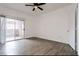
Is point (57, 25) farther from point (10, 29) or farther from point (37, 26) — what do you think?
point (10, 29)

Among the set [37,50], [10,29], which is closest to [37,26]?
[10,29]

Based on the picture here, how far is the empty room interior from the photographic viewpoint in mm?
4848

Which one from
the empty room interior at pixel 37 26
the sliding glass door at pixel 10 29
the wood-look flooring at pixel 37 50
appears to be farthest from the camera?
the sliding glass door at pixel 10 29

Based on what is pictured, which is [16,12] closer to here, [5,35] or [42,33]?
[5,35]

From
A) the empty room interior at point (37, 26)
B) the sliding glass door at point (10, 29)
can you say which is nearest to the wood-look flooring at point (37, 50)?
the empty room interior at point (37, 26)

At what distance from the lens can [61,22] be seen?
573 centimetres

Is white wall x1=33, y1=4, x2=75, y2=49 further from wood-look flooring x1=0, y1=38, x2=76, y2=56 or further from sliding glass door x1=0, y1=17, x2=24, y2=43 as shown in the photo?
sliding glass door x1=0, y1=17, x2=24, y2=43

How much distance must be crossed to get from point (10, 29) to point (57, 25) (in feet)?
10.3

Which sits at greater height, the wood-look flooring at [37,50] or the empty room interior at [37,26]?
the empty room interior at [37,26]

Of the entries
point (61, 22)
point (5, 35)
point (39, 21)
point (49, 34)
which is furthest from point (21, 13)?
point (61, 22)

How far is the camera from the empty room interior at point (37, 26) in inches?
191

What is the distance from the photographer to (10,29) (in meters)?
6.68

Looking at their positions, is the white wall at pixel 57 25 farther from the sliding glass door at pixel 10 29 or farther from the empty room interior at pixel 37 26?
the sliding glass door at pixel 10 29

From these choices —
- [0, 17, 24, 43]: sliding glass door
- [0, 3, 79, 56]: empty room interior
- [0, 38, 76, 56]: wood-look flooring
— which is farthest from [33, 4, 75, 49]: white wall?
[0, 17, 24, 43]: sliding glass door
